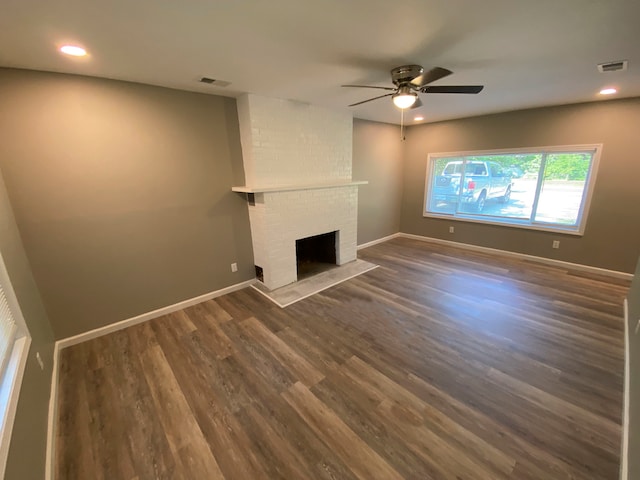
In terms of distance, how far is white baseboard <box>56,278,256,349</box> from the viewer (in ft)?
8.43

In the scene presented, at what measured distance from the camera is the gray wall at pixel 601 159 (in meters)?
3.50

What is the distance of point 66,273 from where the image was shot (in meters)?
2.44

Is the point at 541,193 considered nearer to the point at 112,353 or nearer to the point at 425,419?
the point at 425,419

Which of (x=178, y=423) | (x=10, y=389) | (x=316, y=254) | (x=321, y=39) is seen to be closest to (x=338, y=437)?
(x=178, y=423)

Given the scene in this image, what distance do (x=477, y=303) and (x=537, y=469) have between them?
1.90m

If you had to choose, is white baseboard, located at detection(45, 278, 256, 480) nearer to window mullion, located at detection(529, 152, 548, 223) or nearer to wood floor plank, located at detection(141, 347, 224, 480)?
wood floor plank, located at detection(141, 347, 224, 480)

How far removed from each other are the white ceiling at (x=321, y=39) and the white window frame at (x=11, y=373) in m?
1.52

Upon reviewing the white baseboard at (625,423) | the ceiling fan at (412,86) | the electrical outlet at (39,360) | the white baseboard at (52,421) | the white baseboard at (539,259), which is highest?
the ceiling fan at (412,86)

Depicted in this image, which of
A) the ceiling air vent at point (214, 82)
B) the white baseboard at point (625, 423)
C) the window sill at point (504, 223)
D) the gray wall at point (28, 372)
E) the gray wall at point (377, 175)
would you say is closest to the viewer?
the gray wall at point (28, 372)

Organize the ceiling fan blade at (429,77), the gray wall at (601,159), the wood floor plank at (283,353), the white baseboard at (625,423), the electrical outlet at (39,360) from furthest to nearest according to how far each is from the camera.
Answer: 1. the gray wall at (601,159)
2. the wood floor plank at (283,353)
3. the ceiling fan blade at (429,77)
4. the electrical outlet at (39,360)
5. the white baseboard at (625,423)

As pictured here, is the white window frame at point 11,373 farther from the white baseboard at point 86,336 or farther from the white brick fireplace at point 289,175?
the white brick fireplace at point 289,175

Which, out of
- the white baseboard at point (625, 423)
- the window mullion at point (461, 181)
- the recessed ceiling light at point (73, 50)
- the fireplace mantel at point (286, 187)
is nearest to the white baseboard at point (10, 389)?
the recessed ceiling light at point (73, 50)

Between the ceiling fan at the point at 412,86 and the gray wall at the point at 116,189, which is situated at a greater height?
the ceiling fan at the point at 412,86

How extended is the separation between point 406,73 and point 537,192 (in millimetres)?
3579
